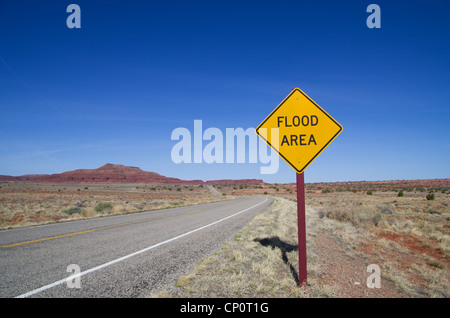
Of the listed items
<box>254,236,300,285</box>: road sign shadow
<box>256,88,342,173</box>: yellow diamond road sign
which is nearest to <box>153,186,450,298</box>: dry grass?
<box>254,236,300,285</box>: road sign shadow

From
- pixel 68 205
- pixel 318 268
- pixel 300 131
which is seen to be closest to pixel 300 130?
pixel 300 131

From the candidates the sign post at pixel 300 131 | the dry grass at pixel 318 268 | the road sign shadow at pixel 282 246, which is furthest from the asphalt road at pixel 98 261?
the sign post at pixel 300 131

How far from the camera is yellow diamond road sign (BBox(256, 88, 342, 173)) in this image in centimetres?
414

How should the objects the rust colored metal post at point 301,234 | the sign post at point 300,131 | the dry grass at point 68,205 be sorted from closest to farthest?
the rust colored metal post at point 301,234
the sign post at point 300,131
the dry grass at point 68,205

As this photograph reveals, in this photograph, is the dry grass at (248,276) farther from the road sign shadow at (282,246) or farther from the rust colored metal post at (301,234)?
the rust colored metal post at (301,234)

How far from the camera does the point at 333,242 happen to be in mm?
8164

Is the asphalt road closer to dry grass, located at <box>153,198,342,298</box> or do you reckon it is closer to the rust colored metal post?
dry grass, located at <box>153,198,342,298</box>

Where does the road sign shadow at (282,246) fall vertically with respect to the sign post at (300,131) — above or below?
below

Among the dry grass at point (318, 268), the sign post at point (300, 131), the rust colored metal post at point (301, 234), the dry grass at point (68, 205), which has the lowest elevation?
the dry grass at point (68, 205)

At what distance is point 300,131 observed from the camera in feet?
13.9

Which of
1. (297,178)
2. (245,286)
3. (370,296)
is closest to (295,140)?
(297,178)

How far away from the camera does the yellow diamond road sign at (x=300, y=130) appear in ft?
13.6

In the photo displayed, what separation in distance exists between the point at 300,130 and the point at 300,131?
18mm

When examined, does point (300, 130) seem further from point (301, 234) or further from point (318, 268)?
point (318, 268)
